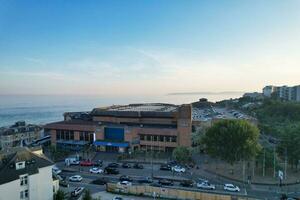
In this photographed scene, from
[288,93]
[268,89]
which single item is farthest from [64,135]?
[268,89]

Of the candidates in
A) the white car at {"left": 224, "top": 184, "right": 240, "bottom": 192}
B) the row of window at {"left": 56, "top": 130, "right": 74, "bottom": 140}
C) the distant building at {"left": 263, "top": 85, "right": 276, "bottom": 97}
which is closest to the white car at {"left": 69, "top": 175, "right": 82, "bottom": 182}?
the white car at {"left": 224, "top": 184, "right": 240, "bottom": 192}

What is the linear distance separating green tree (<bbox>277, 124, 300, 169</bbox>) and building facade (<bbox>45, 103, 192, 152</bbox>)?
566 inches

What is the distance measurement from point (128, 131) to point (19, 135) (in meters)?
27.0

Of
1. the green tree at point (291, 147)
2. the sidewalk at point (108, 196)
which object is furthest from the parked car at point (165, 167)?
the green tree at point (291, 147)

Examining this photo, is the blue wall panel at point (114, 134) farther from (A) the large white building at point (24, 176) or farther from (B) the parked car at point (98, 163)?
(A) the large white building at point (24, 176)

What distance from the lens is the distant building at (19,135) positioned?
62.7 m

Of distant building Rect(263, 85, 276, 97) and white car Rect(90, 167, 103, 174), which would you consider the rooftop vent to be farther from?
distant building Rect(263, 85, 276, 97)

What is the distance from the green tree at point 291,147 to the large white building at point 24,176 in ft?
89.3

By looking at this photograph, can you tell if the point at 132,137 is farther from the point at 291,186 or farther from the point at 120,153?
the point at 291,186

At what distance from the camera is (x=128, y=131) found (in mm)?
51875

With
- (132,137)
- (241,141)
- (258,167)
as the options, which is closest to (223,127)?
(241,141)

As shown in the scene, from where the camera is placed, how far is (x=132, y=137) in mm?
51562

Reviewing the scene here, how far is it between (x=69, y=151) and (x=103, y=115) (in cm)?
951

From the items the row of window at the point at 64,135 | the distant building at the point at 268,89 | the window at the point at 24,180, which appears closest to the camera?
the window at the point at 24,180
